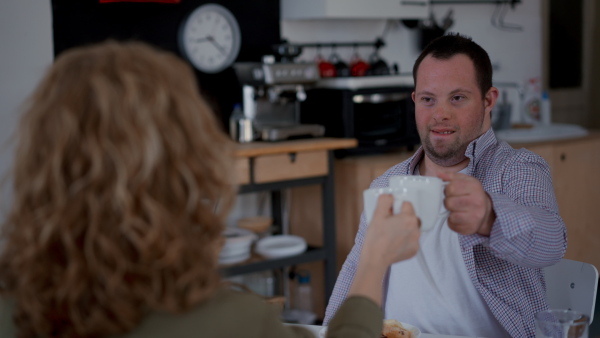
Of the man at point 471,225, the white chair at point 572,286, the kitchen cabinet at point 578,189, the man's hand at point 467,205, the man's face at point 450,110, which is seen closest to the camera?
the man's hand at point 467,205

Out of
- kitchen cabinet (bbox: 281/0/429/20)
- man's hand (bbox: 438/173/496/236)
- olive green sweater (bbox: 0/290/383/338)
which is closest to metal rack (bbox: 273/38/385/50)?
kitchen cabinet (bbox: 281/0/429/20)

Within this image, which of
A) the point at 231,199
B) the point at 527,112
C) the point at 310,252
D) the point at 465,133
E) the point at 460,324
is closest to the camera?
the point at 231,199

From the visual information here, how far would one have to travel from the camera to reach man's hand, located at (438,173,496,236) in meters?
1.36

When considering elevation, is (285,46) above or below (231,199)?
above

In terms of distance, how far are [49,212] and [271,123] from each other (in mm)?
3057

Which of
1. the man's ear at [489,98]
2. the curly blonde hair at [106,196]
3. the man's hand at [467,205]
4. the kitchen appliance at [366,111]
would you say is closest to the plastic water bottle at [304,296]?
the kitchen appliance at [366,111]

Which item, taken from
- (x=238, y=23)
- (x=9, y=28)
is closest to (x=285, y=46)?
(x=238, y=23)

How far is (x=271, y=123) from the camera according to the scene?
12.9 feet

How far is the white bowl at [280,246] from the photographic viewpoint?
354 cm

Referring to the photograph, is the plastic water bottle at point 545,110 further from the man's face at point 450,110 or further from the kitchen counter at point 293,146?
the man's face at point 450,110

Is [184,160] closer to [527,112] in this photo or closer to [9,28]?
[9,28]

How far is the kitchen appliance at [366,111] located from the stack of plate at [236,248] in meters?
0.68

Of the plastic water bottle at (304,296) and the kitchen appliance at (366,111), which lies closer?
the kitchen appliance at (366,111)

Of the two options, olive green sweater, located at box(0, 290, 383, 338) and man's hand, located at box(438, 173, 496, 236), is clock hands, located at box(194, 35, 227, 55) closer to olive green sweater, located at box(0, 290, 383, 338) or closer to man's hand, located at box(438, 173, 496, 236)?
man's hand, located at box(438, 173, 496, 236)
